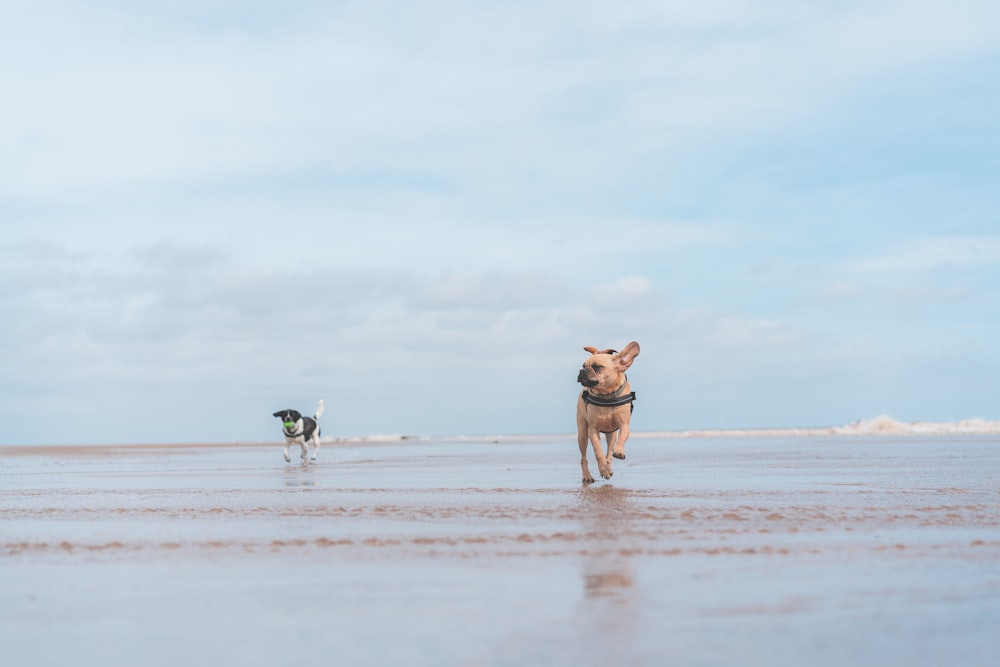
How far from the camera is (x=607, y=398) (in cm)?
1345

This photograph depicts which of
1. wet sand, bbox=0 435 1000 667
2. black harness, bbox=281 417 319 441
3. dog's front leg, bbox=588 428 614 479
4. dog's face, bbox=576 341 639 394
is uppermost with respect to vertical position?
dog's face, bbox=576 341 639 394

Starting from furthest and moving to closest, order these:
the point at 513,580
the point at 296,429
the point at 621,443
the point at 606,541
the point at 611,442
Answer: the point at 296,429, the point at 611,442, the point at 621,443, the point at 606,541, the point at 513,580

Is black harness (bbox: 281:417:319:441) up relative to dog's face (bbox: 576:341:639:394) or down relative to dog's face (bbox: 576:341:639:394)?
down

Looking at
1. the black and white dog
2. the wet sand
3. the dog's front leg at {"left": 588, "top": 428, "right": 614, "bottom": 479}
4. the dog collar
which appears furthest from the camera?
the black and white dog

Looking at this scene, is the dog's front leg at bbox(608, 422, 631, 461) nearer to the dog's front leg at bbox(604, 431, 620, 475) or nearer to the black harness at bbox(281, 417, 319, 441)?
the dog's front leg at bbox(604, 431, 620, 475)

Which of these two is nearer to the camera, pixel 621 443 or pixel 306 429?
pixel 621 443

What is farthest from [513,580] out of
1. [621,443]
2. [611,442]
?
[611,442]

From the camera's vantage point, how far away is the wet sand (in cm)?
422

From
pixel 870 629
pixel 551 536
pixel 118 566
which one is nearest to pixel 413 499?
pixel 551 536

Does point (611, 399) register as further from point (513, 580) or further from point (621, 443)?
point (513, 580)

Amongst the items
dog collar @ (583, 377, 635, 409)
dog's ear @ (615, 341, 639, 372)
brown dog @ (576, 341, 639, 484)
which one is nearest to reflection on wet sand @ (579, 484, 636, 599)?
brown dog @ (576, 341, 639, 484)

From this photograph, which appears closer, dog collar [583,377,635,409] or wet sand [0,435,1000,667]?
wet sand [0,435,1000,667]

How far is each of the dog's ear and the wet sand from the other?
7.63 feet

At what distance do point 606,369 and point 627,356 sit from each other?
0.37 meters
